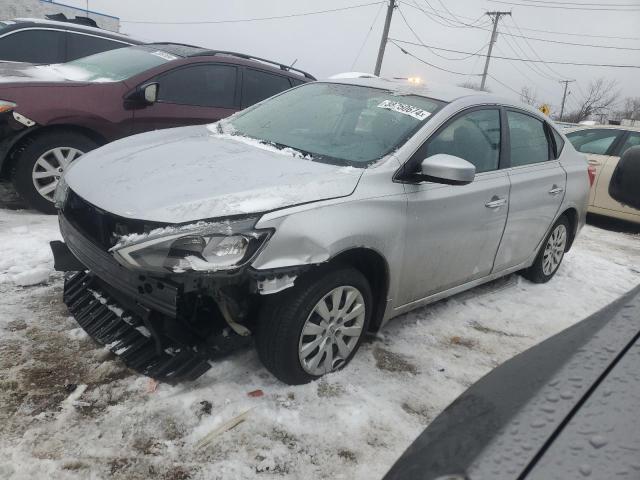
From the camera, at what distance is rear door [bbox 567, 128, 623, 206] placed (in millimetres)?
7627

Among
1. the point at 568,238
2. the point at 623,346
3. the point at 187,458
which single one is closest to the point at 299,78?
the point at 568,238

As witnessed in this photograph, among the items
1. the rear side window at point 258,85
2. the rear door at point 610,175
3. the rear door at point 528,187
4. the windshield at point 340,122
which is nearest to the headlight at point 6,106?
the windshield at point 340,122

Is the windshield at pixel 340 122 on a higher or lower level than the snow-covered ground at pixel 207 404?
higher

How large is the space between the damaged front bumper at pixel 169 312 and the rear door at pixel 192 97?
252 cm

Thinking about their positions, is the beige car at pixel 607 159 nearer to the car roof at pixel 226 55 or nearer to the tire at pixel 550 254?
the tire at pixel 550 254

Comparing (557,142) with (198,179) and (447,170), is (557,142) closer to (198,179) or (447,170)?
(447,170)

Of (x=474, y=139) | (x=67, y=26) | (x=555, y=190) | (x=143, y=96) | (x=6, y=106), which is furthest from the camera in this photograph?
(x=67, y=26)

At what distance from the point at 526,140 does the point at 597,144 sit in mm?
4888

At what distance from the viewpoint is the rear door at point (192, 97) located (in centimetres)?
503

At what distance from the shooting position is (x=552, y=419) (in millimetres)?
985

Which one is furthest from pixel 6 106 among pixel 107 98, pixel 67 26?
pixel 67 26

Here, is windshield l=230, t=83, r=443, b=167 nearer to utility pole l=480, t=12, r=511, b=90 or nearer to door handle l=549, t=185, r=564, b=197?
door handle l=549, t=185, r=564, b=197

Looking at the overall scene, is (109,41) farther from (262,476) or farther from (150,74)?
(262,476)

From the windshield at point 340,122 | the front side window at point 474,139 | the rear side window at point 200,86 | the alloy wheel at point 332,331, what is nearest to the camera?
the alloy wheel at point 332,331
